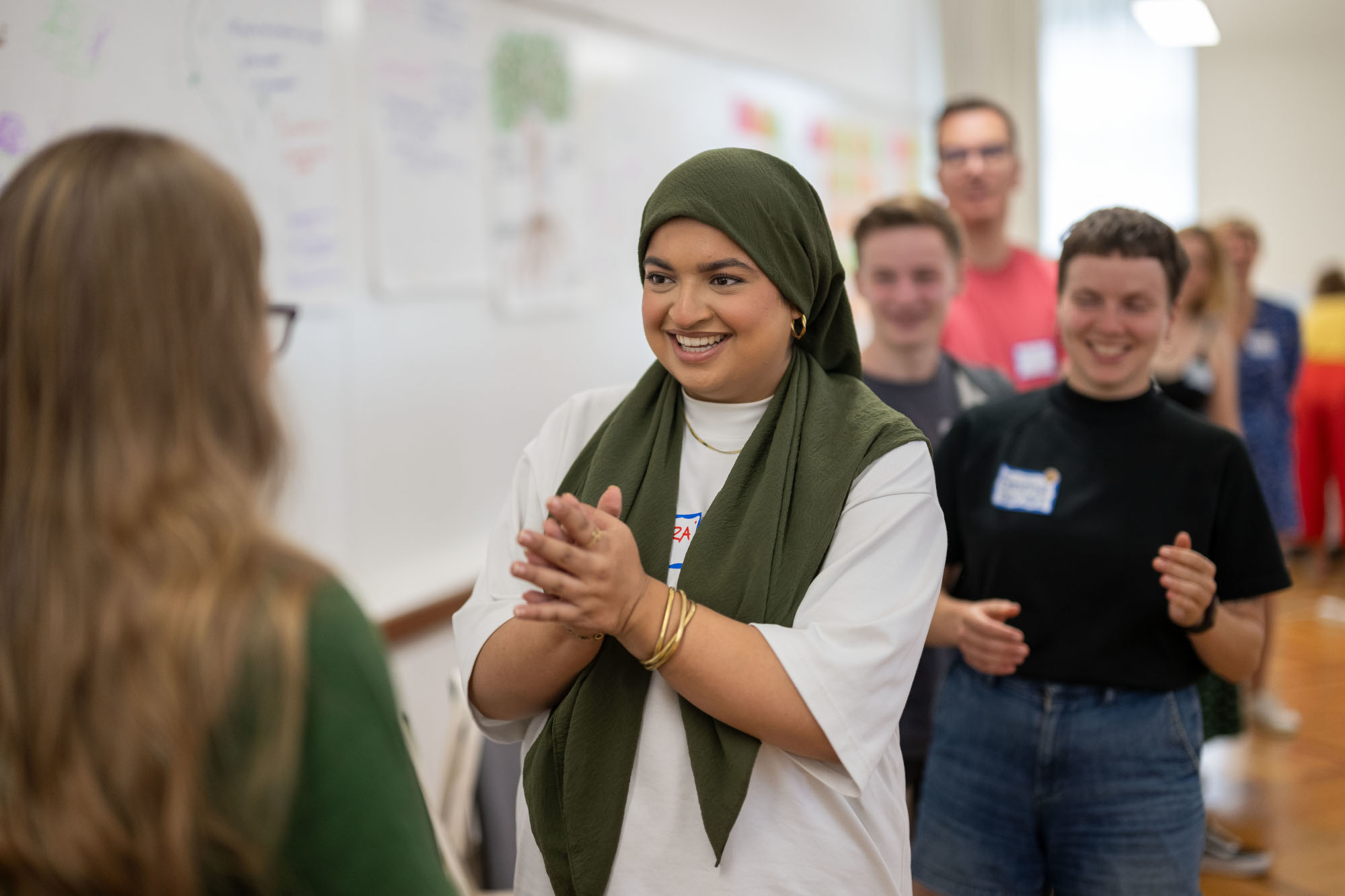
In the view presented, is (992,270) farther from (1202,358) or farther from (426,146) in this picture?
(426,146)

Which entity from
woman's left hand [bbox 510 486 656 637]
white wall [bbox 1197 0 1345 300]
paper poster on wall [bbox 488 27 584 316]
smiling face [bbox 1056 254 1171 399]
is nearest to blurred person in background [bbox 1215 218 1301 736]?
paper poster on wall [bbox 488 27 584 316]

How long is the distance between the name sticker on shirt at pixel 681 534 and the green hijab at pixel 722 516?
0.02 m

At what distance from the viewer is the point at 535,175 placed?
3.26 m

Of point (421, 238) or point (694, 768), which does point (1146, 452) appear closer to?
point (694, 768)

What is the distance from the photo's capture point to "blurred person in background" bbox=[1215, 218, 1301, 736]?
4691 mm

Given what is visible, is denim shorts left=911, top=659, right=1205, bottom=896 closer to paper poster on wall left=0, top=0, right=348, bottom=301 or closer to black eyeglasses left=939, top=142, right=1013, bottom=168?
paper poster on wall left=0, top=0, right=348, bottom=301

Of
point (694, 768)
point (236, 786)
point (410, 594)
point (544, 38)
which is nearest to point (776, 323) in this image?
point (694, 768)

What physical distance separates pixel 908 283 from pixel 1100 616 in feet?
3.00

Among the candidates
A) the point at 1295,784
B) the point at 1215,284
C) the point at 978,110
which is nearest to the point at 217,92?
the point at 978,110

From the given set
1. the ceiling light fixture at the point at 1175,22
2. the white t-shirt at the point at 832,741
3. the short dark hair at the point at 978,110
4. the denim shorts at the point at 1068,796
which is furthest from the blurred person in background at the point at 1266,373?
the white t-shirt at the point at 832,741

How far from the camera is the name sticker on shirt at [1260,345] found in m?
4.89

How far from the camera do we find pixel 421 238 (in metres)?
2.80

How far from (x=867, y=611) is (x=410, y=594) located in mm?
1837

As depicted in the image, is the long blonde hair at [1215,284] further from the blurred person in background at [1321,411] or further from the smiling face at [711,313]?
the blurred person in background at [1321,411]
